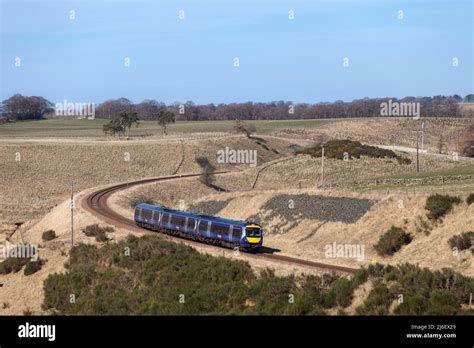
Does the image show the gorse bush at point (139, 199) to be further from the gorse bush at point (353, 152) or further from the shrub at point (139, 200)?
the gorse bush at point (353, 152)

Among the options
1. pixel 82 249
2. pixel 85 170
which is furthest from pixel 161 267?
pixel 85 170

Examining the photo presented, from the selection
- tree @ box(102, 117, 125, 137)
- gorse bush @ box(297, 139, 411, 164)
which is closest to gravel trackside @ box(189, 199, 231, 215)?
gorse bush @ box(297, 139, 411, 164)

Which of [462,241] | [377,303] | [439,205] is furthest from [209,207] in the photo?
[377,303]

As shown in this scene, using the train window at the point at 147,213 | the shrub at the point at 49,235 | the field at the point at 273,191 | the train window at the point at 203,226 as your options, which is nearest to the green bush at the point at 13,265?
the field at the point at 273,191

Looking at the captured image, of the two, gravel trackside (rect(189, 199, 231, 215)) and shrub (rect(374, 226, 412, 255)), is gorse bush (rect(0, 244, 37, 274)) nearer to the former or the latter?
gravel trackside (rect(189, 199, 231, 215))

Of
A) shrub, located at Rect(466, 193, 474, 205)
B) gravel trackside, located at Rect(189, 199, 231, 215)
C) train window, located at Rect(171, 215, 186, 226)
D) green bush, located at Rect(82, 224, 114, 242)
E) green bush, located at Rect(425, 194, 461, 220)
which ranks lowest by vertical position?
gravel trackside, located at Rect(189, 199, 231, 215)
